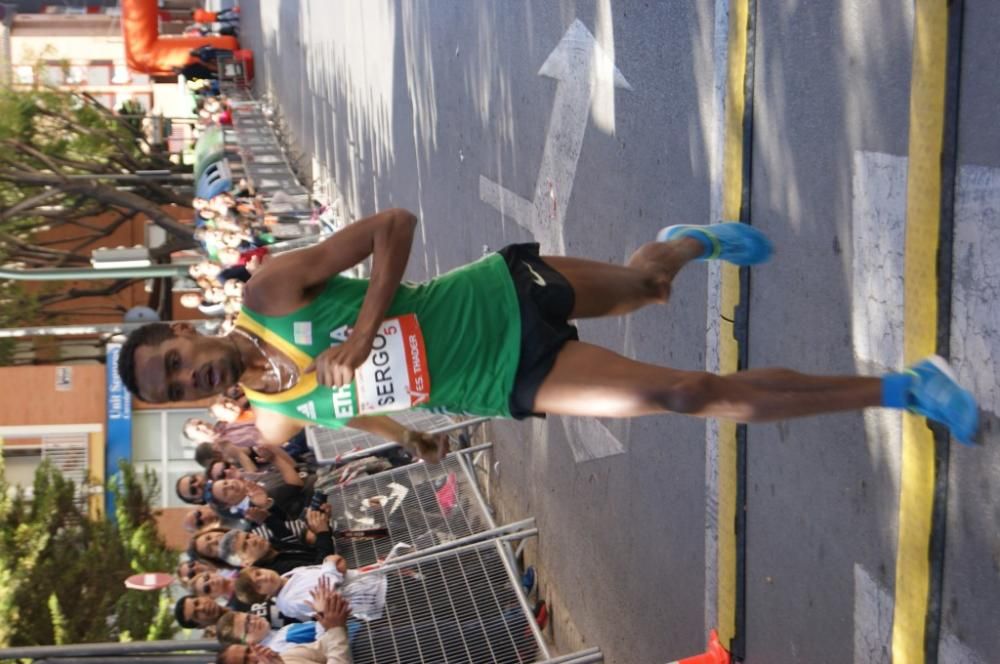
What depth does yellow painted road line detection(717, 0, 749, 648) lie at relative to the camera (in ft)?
15.7

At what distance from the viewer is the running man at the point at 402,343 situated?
164 inches

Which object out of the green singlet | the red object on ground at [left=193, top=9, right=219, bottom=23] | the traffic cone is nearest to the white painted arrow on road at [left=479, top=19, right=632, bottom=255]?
the green singlet

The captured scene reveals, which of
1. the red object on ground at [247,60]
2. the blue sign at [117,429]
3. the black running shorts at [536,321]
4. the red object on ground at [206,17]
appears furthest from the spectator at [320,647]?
the red object on ground at [206,17]

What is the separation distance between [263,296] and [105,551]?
8999 mm

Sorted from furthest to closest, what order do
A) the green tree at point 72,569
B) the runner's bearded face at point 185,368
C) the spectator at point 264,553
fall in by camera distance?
the green tree at point 72,569
the spectator at point 264,553
the runner's bearded face at point 185,368

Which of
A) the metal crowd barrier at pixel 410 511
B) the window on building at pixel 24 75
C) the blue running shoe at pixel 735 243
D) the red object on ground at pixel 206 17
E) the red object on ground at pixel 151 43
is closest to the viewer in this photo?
the blue running shoe at pixel 735 243

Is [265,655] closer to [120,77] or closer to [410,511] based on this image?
[410,511]

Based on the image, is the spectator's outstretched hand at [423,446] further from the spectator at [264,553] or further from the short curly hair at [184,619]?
the spectator at [264,553]

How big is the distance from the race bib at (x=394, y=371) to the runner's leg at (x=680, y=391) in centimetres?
46

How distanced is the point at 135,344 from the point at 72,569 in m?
8.30

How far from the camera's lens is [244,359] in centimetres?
428

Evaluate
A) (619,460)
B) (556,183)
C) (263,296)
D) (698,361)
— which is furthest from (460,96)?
(263,296)

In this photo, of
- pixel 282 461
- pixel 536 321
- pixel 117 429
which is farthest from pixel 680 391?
pixel 117 429

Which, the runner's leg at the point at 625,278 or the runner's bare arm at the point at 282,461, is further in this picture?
the runner's bare arm at the point at 282,461
